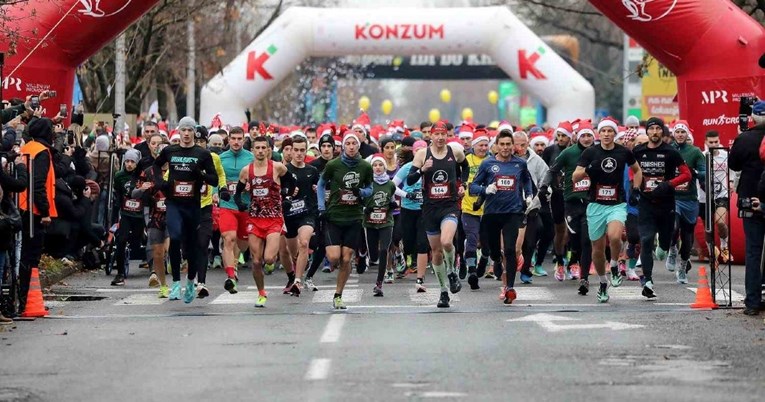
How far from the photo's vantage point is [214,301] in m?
18.8

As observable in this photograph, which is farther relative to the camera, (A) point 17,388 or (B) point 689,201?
(B) point 689,201

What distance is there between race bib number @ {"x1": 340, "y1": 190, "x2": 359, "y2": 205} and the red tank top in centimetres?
65

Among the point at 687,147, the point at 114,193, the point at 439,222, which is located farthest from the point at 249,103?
the point at 439,222

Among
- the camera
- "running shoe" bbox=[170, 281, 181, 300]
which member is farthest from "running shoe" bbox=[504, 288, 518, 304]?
"running shoe" bbox=[170, 281, 181, 300]

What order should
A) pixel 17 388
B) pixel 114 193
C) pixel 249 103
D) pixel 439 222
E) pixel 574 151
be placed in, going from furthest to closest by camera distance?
pixel 249 103 < pixel 114 193 < pixel 574 151 < pixel 439 222 < pixel 17 388

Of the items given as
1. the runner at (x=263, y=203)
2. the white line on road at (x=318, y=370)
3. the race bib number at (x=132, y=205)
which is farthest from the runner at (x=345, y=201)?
the white line on road at (x=318, y=370)

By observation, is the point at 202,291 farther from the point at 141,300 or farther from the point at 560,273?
the point at 560,273

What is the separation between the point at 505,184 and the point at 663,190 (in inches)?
68.2

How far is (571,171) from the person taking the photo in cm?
2047

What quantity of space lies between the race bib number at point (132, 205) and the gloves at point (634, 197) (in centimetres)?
→ 635

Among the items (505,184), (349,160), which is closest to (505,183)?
(505,184)

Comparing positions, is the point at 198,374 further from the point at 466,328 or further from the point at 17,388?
the point at 466,328

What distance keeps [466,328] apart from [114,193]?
10.2 m

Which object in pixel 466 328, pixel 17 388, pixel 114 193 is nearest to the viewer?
pixel 17 388
